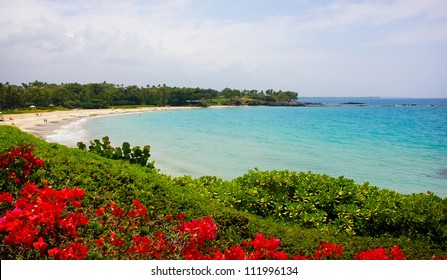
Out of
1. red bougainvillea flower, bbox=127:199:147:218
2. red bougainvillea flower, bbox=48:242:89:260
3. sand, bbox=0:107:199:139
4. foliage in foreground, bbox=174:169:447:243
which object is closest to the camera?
red bougainvillea flower, bbox=48:242:89:260

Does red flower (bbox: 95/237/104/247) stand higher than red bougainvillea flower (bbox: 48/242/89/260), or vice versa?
red bougainvillea flower (bbox: 48/242/89/260)

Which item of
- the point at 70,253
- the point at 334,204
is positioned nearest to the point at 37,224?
the point at 70,253

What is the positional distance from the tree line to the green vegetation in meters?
85.6

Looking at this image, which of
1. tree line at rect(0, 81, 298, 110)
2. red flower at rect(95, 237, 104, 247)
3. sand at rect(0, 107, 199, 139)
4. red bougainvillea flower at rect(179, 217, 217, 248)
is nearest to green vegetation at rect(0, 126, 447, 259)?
red bougainvillea flower at rect(179, 217, 217, 248)

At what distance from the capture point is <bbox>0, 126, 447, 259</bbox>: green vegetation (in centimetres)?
504

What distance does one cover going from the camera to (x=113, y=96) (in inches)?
4678

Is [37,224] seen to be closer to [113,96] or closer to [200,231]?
[200,231]

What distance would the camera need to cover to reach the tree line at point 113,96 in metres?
87.1

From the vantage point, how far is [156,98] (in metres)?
132

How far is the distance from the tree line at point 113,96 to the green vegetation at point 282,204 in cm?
8564

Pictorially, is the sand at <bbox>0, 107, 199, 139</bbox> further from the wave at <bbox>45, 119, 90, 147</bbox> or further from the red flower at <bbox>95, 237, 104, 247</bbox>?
the red flower at <bbox>95, 237, 104, 247</bbox>

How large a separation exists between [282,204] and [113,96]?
119917 mm

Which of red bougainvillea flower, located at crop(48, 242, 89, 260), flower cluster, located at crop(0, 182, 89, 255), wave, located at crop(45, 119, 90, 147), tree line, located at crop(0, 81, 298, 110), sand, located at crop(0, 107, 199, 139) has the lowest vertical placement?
wave, located at crop(45, 119, 90, 147)
